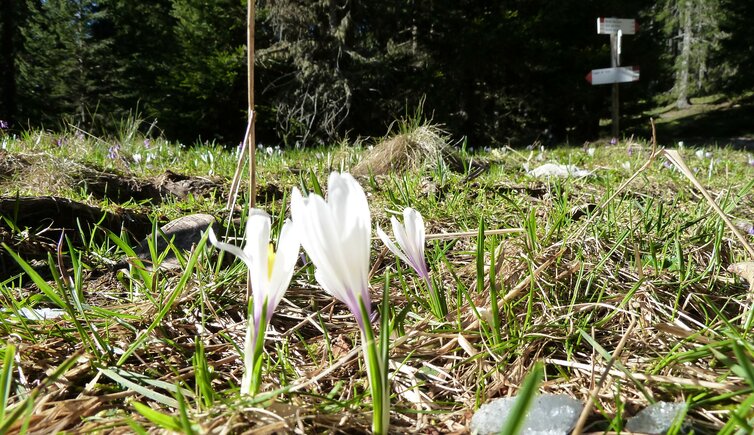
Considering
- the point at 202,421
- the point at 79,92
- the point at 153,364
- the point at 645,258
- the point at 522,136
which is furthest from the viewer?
the point at 79,92

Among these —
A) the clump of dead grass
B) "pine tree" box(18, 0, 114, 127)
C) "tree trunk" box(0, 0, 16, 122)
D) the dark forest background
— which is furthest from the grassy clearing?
"tree trunk" box(0, 0, 16, 122)

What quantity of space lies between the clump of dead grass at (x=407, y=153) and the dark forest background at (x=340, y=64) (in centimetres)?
654

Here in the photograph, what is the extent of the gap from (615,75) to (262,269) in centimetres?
845

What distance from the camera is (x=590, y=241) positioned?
4.92 ft

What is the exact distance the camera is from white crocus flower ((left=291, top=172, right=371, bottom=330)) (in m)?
0.57

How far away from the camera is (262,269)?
640 mm

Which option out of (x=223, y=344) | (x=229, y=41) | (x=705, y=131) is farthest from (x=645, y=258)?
(x=705, y=131)

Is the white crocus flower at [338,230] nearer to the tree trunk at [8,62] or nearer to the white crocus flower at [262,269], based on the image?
the white crocus flower at [262,269]

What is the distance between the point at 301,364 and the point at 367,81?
39.6 feet

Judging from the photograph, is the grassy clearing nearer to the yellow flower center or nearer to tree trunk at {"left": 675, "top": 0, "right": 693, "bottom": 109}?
the yellow flower center

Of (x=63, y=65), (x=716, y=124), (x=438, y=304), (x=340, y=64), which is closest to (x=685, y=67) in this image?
(x=716, y=124)

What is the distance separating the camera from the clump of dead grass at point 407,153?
3547mm

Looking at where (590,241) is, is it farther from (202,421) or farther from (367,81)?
(367,81)

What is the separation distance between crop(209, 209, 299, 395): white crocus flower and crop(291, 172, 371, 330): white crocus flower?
0.06 meters
